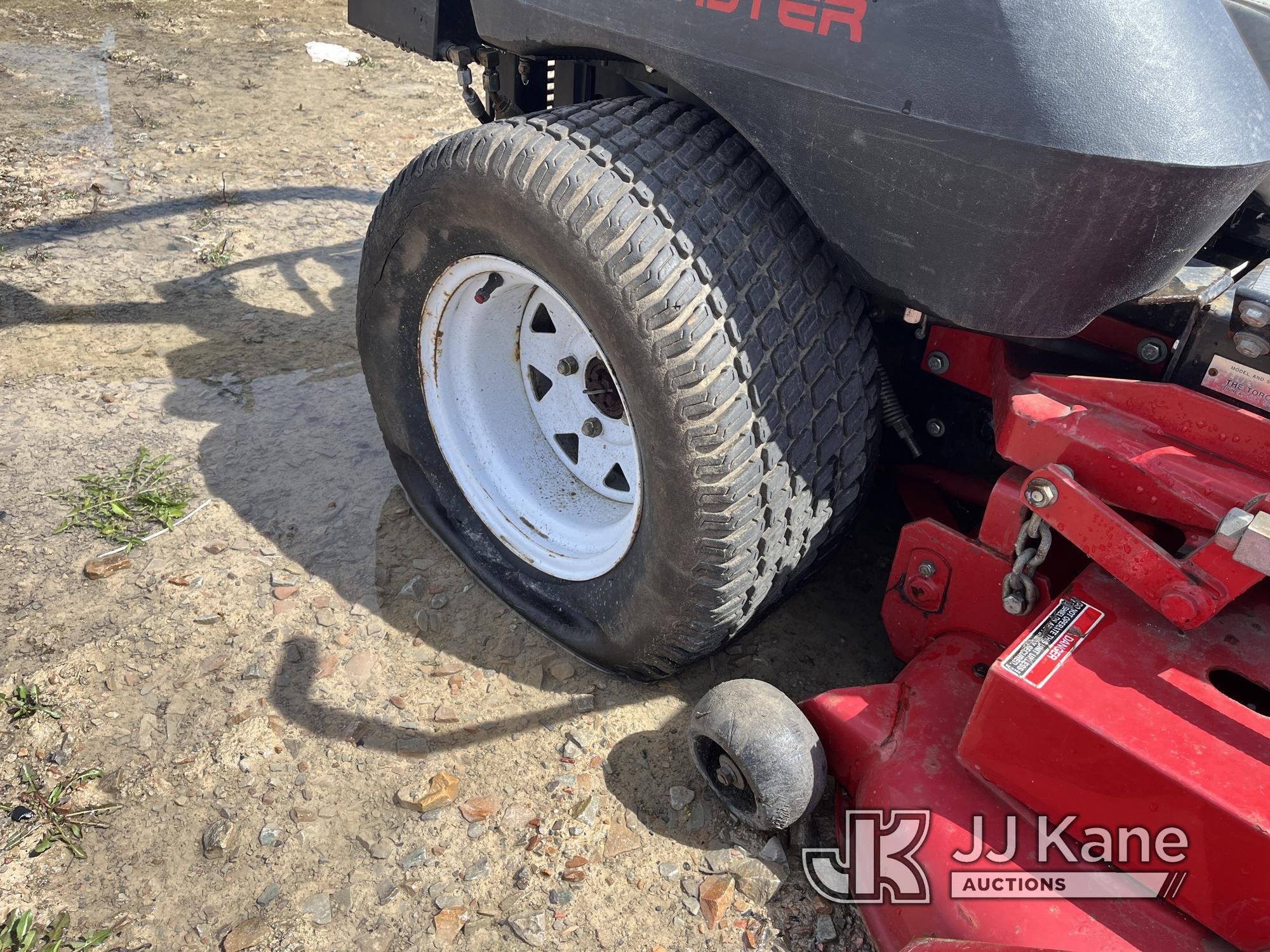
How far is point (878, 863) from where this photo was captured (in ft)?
5.93

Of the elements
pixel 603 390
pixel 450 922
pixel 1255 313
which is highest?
pixel 1255 313

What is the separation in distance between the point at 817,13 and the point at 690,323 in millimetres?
Answer: 541

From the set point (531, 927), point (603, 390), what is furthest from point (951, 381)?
point (531, 927)

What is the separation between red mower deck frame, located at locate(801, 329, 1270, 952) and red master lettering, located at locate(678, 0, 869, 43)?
0.73m

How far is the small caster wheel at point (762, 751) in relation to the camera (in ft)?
6.20

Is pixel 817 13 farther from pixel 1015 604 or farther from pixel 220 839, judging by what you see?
pixel 220 839

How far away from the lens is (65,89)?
582 centimetres

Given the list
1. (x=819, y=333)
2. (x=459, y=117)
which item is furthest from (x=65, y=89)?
(x=819, y=333)

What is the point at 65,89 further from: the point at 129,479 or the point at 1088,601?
the point at 1088,601

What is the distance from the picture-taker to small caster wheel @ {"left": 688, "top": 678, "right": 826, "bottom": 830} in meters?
1.89

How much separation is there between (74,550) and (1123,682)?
265 centimetres

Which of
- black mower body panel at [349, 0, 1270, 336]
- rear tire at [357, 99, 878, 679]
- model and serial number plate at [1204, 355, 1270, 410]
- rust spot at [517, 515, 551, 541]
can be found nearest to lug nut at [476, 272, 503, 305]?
rear tire at [357, 99, 878, 679]

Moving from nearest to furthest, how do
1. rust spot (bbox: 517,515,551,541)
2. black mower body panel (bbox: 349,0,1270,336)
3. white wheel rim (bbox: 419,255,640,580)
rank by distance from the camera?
black mower body panel (bbox: 349,0,1270,336) → white wheel rim (bbox: 419,255,640,580) → rust spot (bbox: 517,515,551,541)

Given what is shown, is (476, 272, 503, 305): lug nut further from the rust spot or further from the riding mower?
the rust spot
